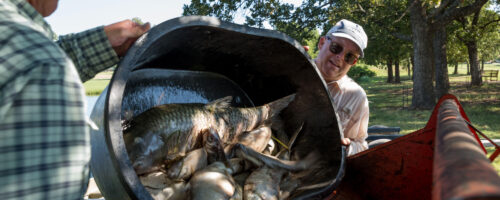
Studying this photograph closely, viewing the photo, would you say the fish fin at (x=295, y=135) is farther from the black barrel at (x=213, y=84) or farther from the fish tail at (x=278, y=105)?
the fish tail at (x=278, y=105)

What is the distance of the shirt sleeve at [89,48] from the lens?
158 centimetres

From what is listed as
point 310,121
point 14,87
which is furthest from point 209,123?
point 14,87

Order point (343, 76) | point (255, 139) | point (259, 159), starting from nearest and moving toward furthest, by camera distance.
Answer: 1. point (259, 159)
2. point (255, 139)
3. point (343, 76)

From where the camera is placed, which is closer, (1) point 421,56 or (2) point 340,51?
(2) point 340,51

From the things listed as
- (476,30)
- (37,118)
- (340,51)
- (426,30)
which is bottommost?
(37,118)

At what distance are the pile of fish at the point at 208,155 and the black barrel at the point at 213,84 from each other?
16cm

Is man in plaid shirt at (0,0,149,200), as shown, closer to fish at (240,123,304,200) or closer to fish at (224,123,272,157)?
fish at (240,123,304,200)

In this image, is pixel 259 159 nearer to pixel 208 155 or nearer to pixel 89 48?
pixel 208 155

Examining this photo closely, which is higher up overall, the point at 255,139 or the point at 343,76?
the point at 343,76

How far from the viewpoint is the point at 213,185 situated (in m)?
1.75

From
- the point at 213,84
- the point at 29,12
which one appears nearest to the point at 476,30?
the point at 213,84

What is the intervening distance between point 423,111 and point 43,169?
574 inches

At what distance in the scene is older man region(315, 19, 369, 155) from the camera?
3.38 meters

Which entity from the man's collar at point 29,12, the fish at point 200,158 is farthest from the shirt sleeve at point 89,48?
the fish at point 200,158
